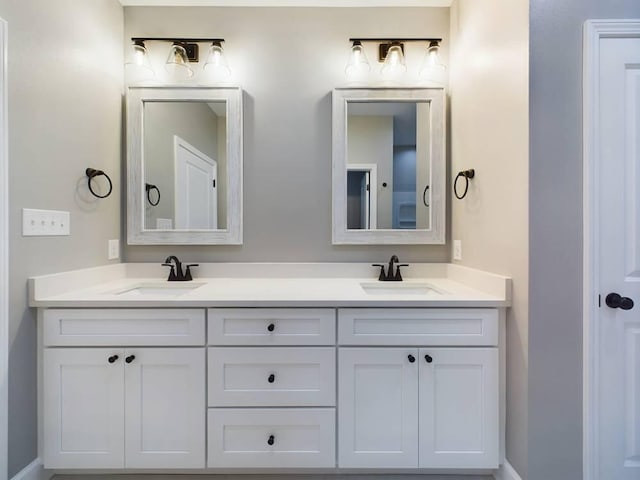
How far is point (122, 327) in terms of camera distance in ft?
4.55

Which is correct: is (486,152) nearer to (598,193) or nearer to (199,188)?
(598,193)

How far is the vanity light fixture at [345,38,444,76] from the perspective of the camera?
190 centimetres

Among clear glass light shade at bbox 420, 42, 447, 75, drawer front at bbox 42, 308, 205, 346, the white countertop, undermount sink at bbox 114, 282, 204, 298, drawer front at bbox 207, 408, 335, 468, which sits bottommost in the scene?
drawer front at bbox 207, 408, 335, 468

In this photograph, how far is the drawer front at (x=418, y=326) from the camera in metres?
1.40

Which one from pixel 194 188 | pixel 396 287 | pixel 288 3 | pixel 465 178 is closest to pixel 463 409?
pixel 396 287

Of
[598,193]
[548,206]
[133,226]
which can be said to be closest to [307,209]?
[133,226]

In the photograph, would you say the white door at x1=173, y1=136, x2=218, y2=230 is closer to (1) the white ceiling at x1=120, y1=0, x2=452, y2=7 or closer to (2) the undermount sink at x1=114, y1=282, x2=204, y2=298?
(2) the undermount sink at x1=114, y1=282, x2=204, y2=298

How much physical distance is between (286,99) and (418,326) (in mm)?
1520

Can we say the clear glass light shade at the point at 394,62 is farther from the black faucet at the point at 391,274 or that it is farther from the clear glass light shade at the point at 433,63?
the black faucet at the point at 391,274

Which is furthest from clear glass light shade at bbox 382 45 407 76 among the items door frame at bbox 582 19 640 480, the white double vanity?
the white double vanity

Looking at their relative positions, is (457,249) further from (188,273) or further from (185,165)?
(185,165)

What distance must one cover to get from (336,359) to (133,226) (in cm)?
147

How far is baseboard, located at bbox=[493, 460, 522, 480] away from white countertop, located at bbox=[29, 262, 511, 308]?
70cm

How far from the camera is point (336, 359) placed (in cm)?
140
